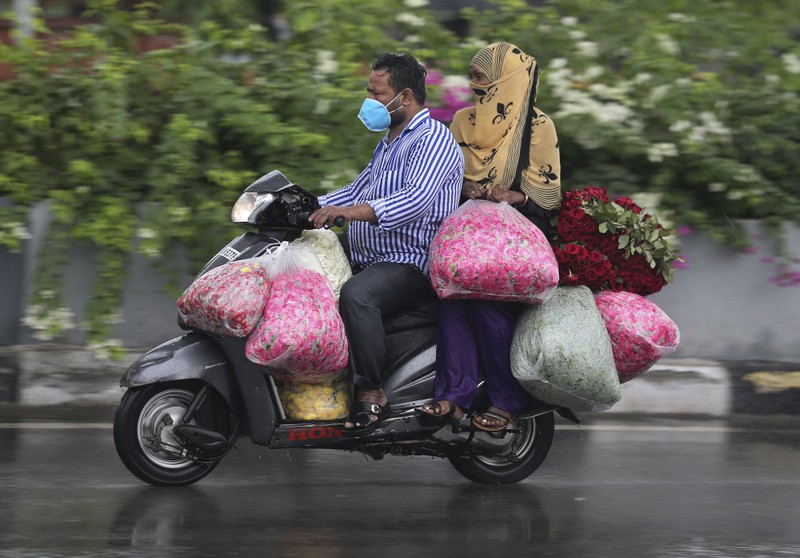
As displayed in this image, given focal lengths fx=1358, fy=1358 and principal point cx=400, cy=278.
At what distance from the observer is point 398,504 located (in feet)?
19.1

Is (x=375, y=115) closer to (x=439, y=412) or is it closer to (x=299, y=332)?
(x=299, y=332)

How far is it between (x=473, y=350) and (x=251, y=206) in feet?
3.84

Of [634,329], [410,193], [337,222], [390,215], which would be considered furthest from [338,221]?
[634,329]

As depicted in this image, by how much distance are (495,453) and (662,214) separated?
292 centimetres

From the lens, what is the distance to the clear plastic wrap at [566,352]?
5.81 metres

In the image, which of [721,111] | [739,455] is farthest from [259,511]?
[721,111]

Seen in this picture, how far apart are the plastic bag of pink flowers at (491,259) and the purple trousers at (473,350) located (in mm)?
199

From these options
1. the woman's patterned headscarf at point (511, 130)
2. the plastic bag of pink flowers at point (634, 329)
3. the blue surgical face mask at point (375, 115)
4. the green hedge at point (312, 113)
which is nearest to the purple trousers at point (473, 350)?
the plastic bag of pink flowers at point (634, 329)

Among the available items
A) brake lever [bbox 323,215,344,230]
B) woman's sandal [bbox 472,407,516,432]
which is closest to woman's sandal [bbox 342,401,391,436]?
woman's sandal [bbox 472,407,516,432]

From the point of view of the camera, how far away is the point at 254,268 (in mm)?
5598

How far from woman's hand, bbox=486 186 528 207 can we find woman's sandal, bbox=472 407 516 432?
93cm

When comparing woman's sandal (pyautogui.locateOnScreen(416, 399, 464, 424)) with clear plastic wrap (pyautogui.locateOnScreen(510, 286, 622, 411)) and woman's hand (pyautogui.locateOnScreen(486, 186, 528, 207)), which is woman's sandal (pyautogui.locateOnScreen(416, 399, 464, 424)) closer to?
clear plastic wrap (pyautogui.locateOnScreen(510, 286, 622, 411))

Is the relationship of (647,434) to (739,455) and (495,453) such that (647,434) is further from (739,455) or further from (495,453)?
(495,453)

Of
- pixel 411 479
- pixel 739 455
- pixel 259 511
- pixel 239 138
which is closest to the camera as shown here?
pixel 259 511
